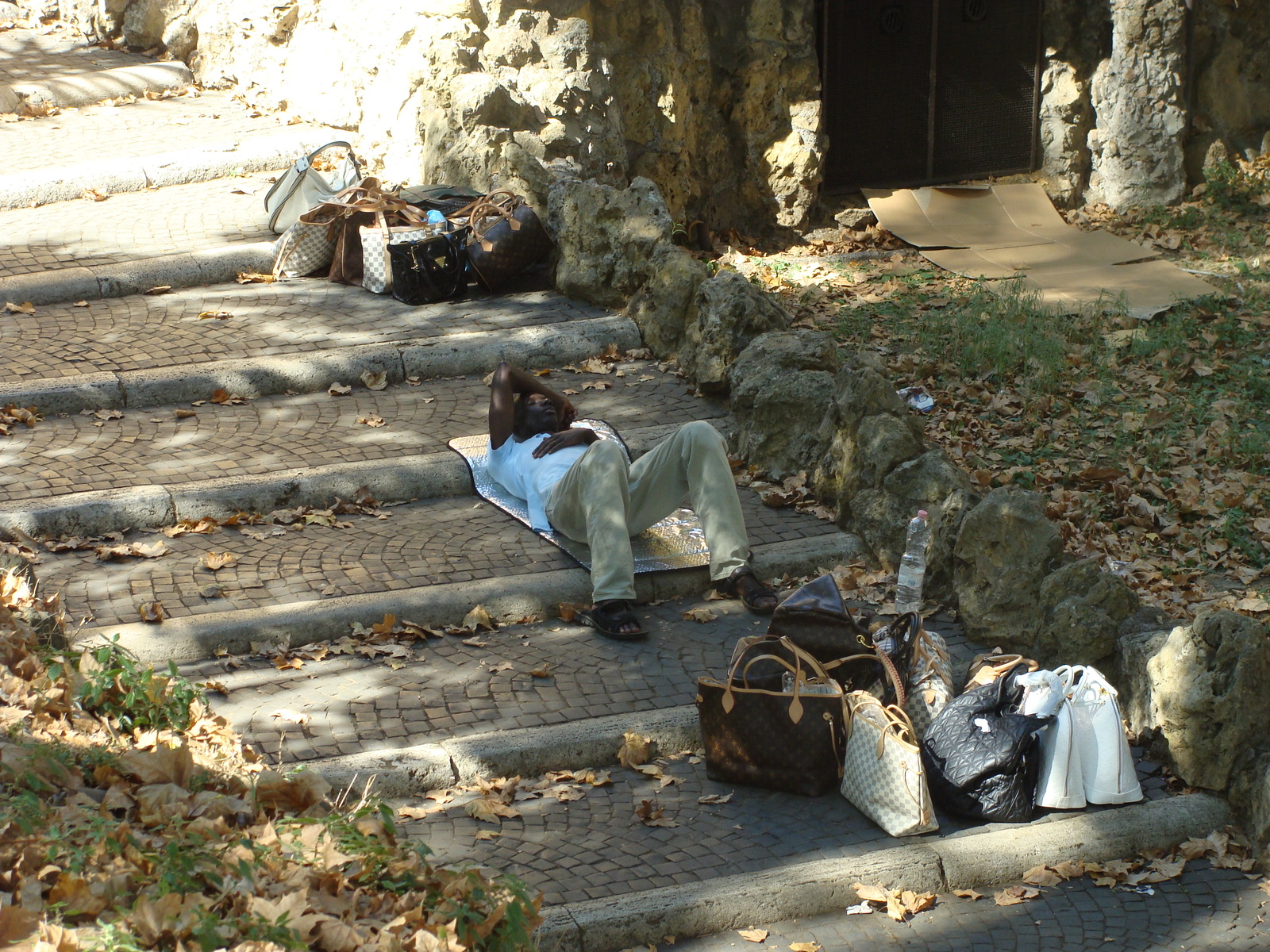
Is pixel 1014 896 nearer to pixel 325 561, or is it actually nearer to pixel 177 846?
pixel 177 846

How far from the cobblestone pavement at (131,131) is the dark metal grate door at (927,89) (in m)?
4.80

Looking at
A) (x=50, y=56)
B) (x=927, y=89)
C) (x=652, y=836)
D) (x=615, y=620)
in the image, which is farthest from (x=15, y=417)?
(x=927, y=89)

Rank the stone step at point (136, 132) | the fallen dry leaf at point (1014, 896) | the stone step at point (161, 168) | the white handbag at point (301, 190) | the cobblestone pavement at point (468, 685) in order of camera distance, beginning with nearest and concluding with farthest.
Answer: the fallen dry leaf at point (1014, 896), the cobblestone pavement at point (468, 685), the white handbag at point (301, 190), the stone step at point (161, 168), the stone step at point (136, 132)

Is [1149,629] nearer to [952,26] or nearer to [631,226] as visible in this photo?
[631,226]

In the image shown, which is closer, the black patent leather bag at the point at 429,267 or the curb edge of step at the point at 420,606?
the curb edge of step at the point at 420,606

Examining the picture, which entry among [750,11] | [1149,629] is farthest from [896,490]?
[750,11]

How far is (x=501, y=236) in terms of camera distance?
8.52 m

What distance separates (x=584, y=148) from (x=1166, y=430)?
5000 mm

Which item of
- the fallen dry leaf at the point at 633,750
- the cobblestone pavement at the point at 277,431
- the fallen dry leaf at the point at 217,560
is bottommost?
the fallen dry leaf at the point at 633,750

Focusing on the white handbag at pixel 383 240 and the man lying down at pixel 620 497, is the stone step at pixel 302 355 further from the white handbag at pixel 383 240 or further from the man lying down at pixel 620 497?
the man lying down at pixel 620 497

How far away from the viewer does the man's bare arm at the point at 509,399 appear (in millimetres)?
6094

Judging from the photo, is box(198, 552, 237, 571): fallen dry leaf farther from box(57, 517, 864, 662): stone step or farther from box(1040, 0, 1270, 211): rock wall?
box(1040, 0, 1270, 211): rock wall

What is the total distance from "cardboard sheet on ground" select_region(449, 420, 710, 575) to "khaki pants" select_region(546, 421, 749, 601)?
104 millimetres

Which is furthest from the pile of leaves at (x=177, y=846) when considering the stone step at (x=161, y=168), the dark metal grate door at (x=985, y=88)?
the dark metal grate door at (x=985, y=88)
